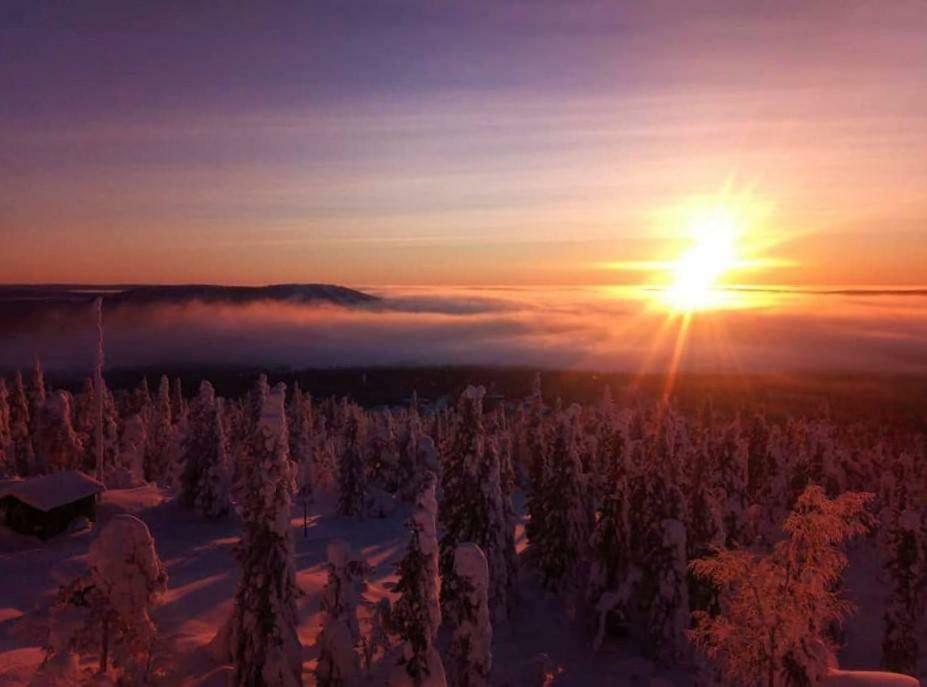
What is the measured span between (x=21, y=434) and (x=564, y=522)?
67446 mm

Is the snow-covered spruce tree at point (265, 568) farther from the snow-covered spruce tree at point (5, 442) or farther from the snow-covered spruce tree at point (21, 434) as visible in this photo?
the snow-covered spruce tree at point (21, 434)

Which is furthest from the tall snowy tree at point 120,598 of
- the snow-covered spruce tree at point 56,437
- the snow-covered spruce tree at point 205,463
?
the snow-covered spruce tree at point 56,437

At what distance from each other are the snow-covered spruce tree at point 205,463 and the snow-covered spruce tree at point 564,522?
25.5 metres

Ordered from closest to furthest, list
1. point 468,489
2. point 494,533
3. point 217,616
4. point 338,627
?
point 338,627 < point 217,616 < point 468,489 < point 494,533

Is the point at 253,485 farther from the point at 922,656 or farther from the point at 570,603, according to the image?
the point at 922,656

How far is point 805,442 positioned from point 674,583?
150ft

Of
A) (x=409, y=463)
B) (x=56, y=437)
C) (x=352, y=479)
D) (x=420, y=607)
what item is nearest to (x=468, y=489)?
(x=420, y=607)

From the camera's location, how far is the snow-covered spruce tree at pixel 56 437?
210ft

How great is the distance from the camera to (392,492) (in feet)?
254

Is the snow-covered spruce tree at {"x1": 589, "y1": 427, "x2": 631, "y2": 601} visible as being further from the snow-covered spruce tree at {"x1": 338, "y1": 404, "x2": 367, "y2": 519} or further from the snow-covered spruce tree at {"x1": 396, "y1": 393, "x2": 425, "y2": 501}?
the snow-covered spruce tree at {"x1": 396, "y1": 393, "x2": 425, "y2": 501}

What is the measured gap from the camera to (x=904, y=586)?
4138cm

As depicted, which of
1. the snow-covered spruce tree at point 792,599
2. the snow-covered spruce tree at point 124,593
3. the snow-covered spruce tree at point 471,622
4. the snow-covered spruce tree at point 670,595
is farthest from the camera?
the snow-covered spruce tree at point 670,595

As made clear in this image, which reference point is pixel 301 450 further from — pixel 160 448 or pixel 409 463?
pixel 160 448

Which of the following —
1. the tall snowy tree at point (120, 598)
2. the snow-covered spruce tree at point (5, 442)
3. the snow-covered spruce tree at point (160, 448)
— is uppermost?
the tall snowy tree at point (120, 598)
